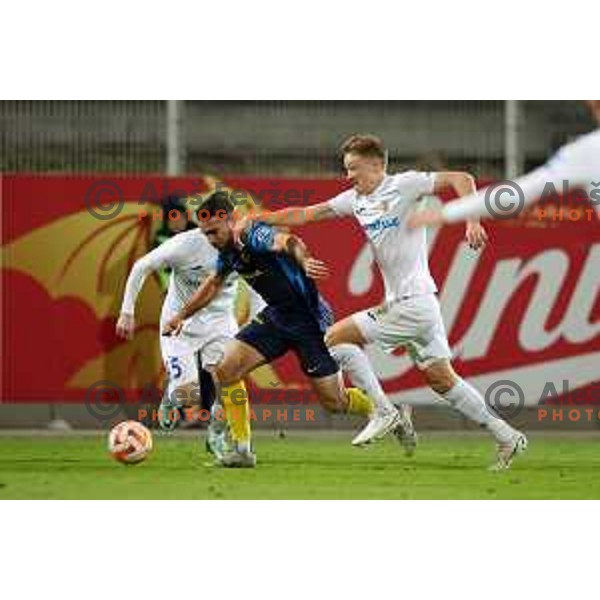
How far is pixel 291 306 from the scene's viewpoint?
14039mm

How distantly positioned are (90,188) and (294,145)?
1.22 metres

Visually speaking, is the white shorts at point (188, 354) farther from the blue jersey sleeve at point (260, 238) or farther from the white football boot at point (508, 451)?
the white football boot at point (508, 451)

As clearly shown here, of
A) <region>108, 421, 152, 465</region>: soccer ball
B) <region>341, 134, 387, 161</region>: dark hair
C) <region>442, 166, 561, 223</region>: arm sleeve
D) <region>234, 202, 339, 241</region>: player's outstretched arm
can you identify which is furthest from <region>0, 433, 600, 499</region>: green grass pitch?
<region>341, 134, 387, 161</region>: dark hair

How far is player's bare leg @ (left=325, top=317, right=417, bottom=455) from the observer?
14023 millimetres

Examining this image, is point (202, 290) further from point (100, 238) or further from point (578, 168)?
point (578, 168)

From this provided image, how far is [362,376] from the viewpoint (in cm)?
1420

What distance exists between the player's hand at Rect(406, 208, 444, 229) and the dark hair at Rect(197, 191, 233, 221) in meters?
1.10

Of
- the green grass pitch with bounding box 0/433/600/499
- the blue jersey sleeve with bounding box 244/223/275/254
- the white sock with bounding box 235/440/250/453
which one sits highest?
the blue jersey sleeve with bounding box 244/223/275/254

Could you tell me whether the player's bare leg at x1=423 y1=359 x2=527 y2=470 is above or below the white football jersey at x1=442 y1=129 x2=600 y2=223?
below

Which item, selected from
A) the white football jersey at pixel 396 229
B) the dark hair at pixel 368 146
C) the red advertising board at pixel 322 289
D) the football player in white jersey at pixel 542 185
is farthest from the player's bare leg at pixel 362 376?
the dark hair at pixel 368 146

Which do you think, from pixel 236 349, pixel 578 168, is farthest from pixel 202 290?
pixel 578 168

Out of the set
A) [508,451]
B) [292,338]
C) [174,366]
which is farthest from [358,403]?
[174,366]

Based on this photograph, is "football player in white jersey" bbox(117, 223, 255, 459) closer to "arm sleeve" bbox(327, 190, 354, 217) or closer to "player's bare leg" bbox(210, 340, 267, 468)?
"player's bare leg" bbox(210, 340, 267, 468)

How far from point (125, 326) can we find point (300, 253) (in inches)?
48.2
